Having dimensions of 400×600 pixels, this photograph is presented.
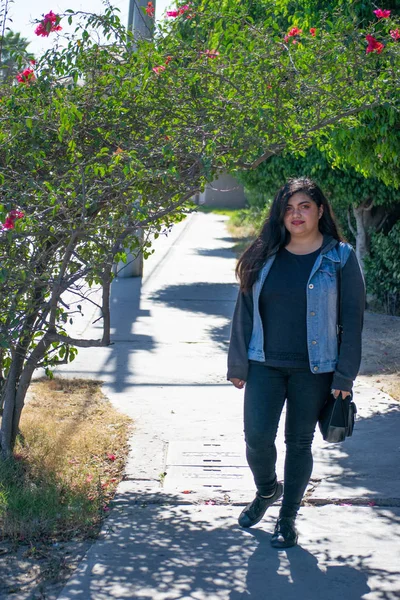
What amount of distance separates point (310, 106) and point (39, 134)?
65.1 inches

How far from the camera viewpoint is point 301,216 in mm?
4414

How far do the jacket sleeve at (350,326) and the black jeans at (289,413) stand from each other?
0.14 meters

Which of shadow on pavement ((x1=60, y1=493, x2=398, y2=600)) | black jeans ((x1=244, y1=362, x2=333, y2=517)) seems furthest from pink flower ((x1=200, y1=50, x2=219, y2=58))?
shadow on pavement ((x1=60, y1=493, x2=398, y2=600))

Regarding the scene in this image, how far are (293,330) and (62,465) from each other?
6.71ft

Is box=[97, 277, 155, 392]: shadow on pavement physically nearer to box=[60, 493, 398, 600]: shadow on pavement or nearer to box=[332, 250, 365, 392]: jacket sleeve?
box=[60, 493, 398, 600]: shadow on pavement

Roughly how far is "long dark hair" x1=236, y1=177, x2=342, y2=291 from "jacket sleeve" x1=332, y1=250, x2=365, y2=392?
26 centimetres

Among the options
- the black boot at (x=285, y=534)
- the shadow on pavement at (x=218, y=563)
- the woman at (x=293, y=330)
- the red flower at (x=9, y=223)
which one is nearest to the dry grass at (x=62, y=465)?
the shadow on pavement at (x=218, y=563)

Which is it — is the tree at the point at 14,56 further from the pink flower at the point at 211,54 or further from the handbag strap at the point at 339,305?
the handbag strap at the point at 339,305

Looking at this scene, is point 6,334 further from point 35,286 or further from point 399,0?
point 399,0

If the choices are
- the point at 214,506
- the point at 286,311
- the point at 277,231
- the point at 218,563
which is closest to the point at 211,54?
the point at 277,231

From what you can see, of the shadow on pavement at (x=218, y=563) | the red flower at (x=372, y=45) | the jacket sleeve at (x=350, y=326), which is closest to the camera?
the shadow on pavement at (x=218, y=563)

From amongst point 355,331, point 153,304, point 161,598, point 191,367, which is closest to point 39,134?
point 355,331

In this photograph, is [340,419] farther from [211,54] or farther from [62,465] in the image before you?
[211,54]

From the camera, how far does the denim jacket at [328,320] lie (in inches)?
169
